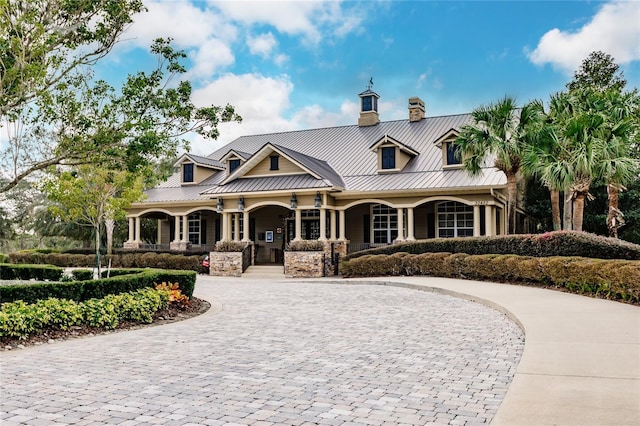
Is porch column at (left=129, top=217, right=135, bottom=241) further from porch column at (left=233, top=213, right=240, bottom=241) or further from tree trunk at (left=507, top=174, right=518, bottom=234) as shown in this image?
tree trunk at (left=507, top=174, right=518, bottom=234)

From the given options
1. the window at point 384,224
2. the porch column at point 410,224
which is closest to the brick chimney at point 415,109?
the window at point 384,224

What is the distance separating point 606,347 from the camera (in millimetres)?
7680

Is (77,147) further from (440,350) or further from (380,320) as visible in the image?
(440,350)

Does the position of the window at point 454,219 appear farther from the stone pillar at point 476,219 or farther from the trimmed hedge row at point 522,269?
the trimmed hedge row at point 522,269

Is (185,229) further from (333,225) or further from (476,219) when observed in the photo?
(476,219)

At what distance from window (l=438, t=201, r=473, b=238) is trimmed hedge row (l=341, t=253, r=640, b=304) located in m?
4.67

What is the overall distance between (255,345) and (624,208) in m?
27.0

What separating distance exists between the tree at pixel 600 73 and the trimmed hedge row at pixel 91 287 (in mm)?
25082

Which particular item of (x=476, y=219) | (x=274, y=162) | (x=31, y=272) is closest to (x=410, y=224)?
(x=476, y=219)

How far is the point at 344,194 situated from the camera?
26.8m

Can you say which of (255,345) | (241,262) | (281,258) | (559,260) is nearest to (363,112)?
(281,258)

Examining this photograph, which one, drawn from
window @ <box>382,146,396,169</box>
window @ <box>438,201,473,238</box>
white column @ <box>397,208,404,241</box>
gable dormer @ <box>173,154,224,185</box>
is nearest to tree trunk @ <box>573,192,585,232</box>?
window @ <box>438,201,473,238</box>

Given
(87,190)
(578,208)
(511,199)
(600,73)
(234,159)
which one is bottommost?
(578,208)

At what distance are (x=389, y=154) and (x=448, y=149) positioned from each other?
113 inches
